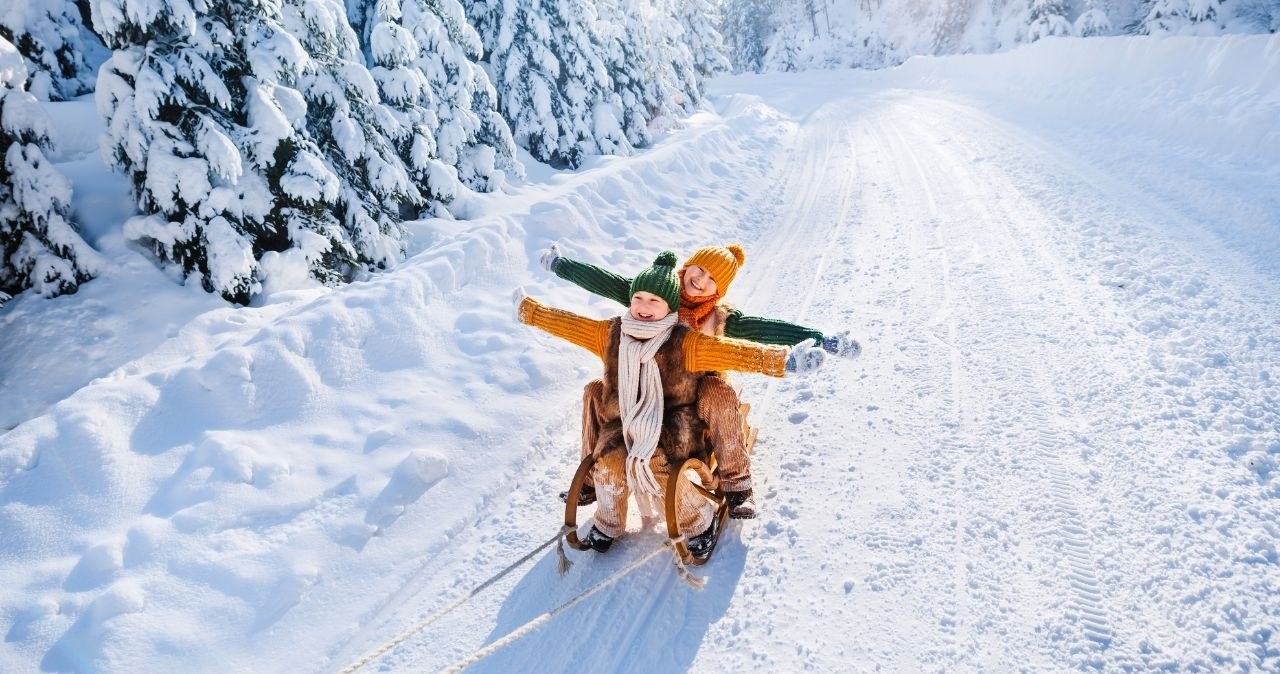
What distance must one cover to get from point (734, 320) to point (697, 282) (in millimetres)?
330

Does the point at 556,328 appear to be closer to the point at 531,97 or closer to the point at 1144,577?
the point at 1144,577

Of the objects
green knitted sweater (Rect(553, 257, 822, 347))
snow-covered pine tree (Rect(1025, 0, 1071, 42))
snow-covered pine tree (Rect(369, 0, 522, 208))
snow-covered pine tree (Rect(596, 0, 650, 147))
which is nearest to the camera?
green knitted sweater (Rect(553, 257, 822, 347))

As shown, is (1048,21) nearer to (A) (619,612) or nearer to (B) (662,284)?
(B) (662,284)

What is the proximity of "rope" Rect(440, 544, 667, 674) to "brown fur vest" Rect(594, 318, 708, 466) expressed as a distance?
508 mm

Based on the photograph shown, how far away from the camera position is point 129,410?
383cm

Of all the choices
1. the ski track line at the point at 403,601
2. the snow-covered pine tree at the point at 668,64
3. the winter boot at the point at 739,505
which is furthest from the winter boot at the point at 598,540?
the snow-covered pine tree at the point at 668,64

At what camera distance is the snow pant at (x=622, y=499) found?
10.1 ft

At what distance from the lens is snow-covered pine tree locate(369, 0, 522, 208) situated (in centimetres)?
780

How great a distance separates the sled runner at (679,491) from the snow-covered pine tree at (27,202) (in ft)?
16.3

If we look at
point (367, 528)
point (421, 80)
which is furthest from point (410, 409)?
point (421, 80)

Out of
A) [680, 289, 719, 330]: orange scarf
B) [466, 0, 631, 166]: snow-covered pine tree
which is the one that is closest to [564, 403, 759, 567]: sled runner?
[680, 289, 719, 330]: orange scarf

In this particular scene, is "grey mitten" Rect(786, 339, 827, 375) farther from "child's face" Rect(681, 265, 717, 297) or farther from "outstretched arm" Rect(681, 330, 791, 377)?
"child's face" Rect(681, 265, 717, 297)

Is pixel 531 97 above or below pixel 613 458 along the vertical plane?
above

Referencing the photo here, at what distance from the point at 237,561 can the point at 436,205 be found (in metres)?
5.71
